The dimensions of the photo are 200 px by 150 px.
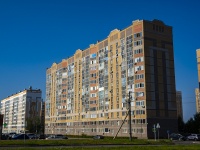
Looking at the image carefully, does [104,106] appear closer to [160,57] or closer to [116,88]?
[116,88]

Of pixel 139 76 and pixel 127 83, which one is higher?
pixel 139 76

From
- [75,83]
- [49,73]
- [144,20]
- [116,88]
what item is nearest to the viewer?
[144,20]

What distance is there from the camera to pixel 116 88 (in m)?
92.2

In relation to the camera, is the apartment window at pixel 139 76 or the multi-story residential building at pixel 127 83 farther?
the apartment window at pixel 139 76

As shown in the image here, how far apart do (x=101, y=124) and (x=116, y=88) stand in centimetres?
1392

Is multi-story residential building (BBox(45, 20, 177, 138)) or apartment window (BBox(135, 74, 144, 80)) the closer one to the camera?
multi-story residential building (BBox(45, 20, 177, 138))

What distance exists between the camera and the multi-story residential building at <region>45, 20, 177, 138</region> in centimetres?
8200

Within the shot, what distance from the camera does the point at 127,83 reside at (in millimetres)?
87062

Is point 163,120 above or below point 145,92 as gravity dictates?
below

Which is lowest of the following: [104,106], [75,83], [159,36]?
[104,106]

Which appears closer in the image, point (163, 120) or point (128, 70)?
point (163, 120)

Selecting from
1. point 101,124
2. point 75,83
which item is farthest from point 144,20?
point 75,83

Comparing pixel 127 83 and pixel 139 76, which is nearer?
pixel 139 76

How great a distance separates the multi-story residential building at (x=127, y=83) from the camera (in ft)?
269
